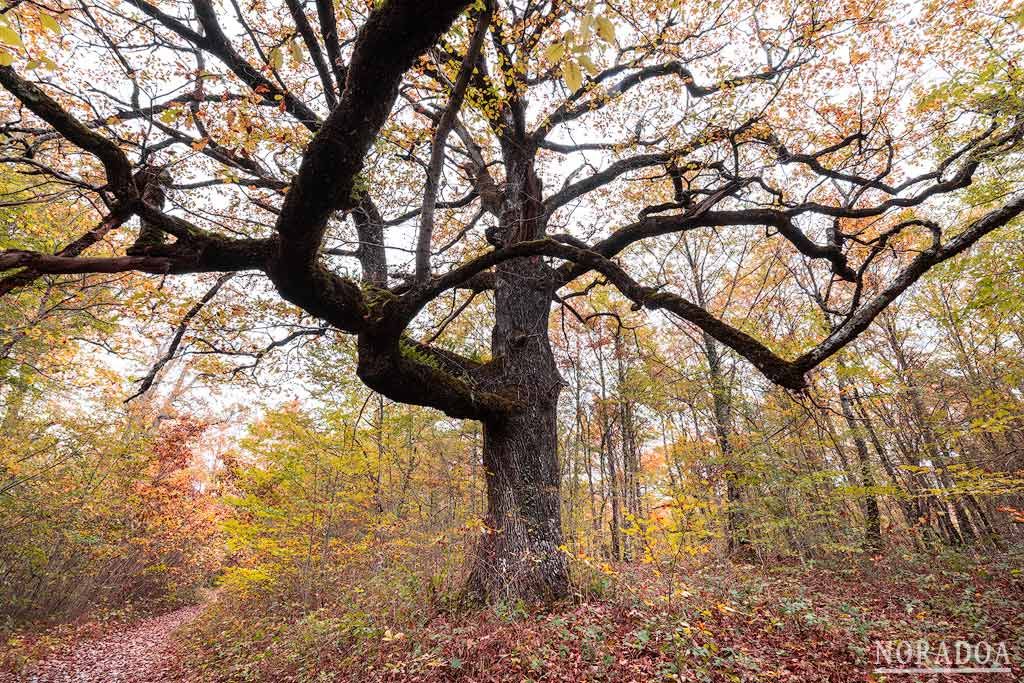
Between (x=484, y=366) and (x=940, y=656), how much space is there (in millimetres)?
5263

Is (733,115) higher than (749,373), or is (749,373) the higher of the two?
(733,115)

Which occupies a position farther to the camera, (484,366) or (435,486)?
(435,486)

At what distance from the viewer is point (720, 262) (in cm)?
1176

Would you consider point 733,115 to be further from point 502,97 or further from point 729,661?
point 729,661

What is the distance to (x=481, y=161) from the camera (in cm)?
607

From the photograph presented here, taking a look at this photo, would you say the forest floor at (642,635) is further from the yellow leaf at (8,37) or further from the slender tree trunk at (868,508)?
the yellow leaf at (8,37)

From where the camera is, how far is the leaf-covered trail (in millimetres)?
5953

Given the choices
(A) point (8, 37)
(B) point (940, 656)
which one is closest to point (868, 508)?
(B) point (940, 656)

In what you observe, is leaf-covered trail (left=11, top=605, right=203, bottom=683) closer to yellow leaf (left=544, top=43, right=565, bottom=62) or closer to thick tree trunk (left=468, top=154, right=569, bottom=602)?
thick tree trunk (left=468, top=154, right=569, bottom=602)

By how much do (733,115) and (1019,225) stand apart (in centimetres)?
408

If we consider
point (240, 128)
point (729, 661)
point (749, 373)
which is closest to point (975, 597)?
point (729, 661)

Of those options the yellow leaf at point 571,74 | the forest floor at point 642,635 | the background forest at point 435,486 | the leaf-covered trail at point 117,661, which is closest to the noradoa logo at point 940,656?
the forest floor at point 642,635

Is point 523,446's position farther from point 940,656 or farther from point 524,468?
point 940,656

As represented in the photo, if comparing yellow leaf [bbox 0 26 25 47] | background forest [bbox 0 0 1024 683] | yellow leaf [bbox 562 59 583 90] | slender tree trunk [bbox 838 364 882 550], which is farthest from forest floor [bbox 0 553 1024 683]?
yellow leaf [bbox 0 26 25 47]
